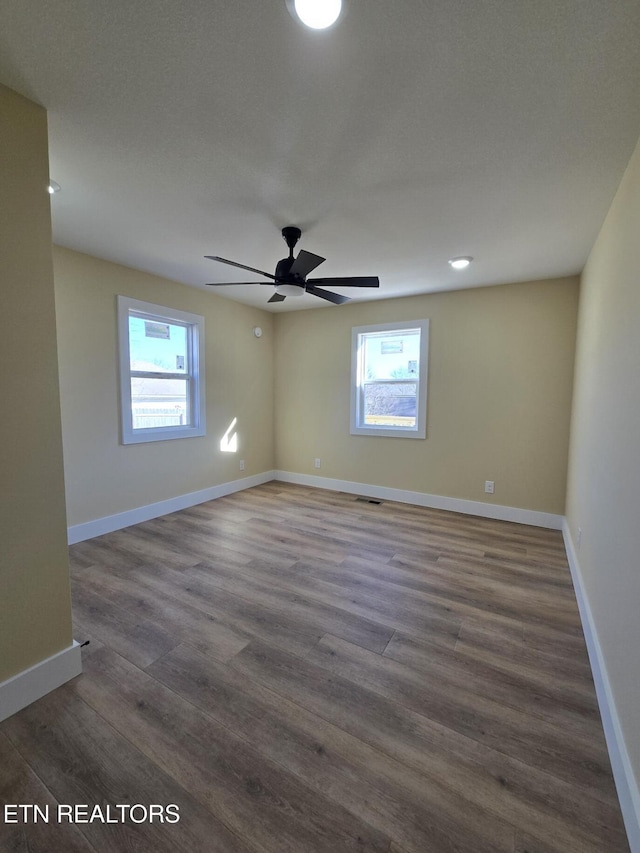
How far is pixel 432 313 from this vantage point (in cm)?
413

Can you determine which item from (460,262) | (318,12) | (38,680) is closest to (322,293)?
(460,262)

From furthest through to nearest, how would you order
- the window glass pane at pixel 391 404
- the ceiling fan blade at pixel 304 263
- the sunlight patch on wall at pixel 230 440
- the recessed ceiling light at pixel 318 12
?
the sunlight patch on wall at pixel 230 440, the window glass pane at pixel 391 404, the ceiling fan blade at pixel 304 263, the recessed ceiling light at pixel 318 12

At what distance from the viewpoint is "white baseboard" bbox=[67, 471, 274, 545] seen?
3.22 meters

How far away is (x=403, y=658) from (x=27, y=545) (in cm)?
185

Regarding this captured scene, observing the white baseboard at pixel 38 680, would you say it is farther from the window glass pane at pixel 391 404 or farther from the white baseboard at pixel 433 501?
the window glass pane at pixel 391 404

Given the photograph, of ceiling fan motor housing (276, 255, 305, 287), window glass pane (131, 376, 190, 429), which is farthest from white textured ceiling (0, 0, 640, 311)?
window glass pane (131, 376, 190, 429)

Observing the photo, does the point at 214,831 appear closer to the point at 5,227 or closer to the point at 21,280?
the point at 21,280

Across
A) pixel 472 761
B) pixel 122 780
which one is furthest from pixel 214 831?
pixel 472 761

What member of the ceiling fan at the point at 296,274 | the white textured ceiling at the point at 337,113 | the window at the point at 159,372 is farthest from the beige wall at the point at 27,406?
the window at the point at 159,372

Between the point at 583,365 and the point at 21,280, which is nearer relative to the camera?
the point at 21,280

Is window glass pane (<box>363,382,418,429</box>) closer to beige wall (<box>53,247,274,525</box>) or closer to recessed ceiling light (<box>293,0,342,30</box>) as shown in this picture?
beige wall (<box>53,247,274,525</box>)

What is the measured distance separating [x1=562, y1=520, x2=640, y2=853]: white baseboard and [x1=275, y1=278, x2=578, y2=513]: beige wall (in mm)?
1876

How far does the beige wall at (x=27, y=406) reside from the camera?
143 cm

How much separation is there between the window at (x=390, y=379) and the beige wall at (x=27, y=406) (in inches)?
139
